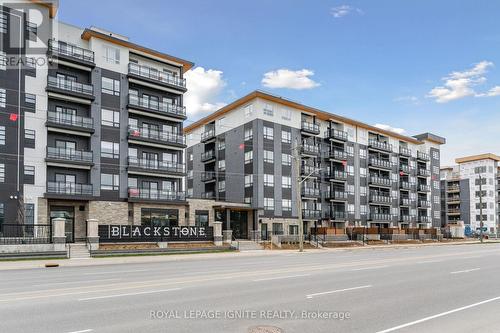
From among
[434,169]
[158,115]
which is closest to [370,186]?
[434,169]

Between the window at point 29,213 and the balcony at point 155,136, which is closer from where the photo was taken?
the window at point 29,213

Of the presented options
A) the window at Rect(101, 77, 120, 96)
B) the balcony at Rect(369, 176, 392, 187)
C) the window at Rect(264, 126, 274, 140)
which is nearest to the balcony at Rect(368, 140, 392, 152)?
the balcony at Rect(369, 176, 392, 187)

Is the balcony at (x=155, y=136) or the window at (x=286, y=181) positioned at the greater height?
the balcony at (x=155, y=136)

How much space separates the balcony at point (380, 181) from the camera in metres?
77.4

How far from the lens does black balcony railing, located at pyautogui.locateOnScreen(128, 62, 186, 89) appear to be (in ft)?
161

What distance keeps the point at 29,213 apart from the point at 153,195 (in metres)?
13.0

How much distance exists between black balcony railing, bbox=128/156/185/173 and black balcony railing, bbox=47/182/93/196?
570 cm

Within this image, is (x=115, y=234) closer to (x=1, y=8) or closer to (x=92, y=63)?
(x=92, y=63)

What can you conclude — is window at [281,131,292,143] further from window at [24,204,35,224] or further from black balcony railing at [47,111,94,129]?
window at [24,204,35,224]

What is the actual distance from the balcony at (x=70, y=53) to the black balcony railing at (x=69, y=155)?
941 cm

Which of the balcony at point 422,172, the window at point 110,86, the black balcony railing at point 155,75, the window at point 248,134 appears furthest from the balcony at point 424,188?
the window at point 110,86

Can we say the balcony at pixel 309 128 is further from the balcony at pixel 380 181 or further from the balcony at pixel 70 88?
the balcony at pixel 70 88

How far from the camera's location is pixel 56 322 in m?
8.98

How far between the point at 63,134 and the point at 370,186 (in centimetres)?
5396
